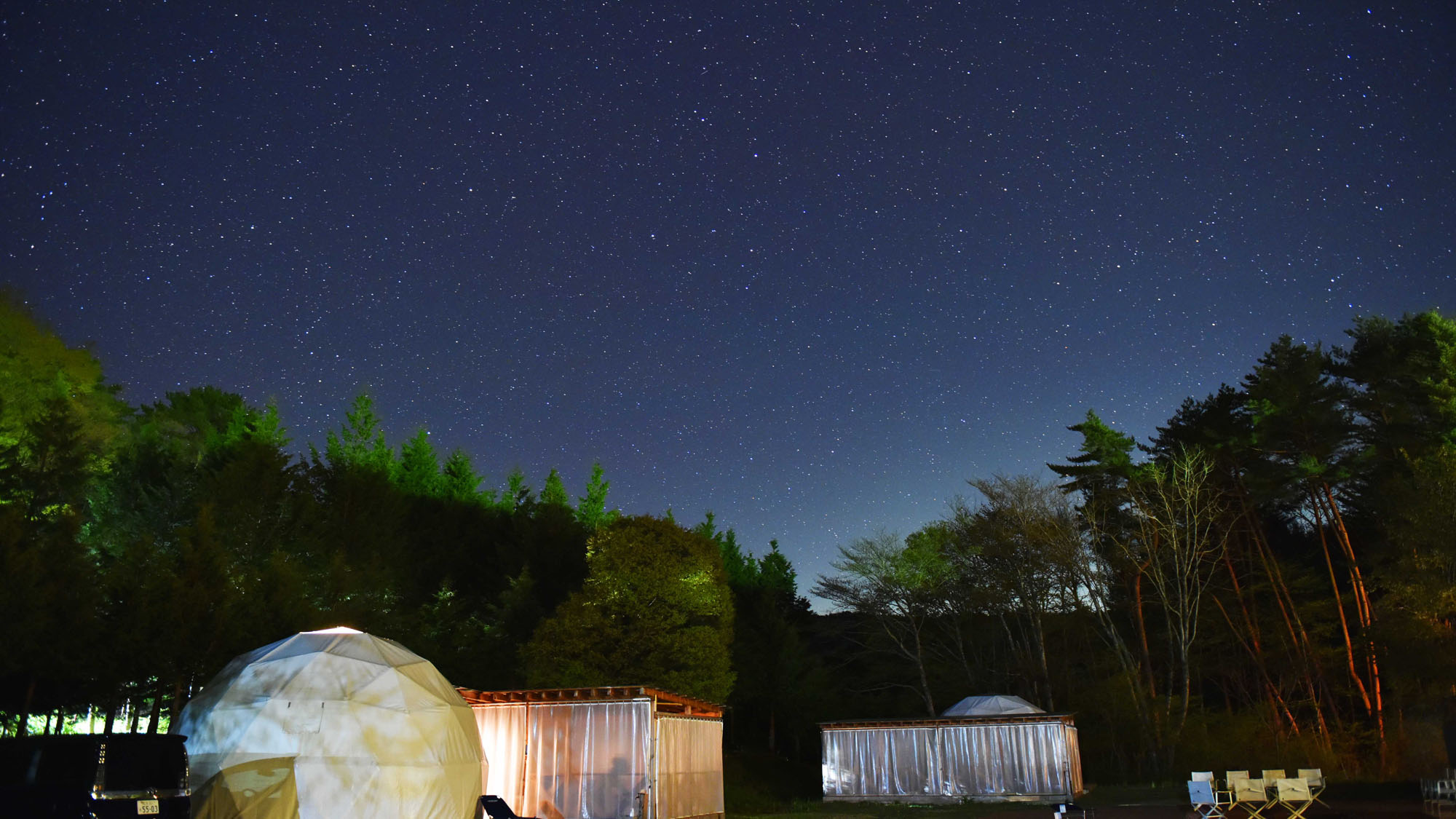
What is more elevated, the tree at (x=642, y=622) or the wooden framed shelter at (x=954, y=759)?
the tree at (x=642, y=622)

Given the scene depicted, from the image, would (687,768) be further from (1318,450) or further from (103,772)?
(1318,450)

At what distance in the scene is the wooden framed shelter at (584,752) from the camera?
14.5 m

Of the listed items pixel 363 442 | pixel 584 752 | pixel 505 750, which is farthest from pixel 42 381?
pixel 584 752

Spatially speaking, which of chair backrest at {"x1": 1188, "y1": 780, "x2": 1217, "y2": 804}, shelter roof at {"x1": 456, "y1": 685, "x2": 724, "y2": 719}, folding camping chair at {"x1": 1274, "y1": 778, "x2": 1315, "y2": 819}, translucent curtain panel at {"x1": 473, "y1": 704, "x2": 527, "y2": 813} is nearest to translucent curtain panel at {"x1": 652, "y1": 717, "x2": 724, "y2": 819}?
shelter roof at {"x1": 456, "y1": 685, "x2": 724, "y2": 719}

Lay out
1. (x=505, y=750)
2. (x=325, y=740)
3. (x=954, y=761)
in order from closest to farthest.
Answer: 1. (x=325, y=740)
2. (x=505, y=750)
3. (x=954, y=761)

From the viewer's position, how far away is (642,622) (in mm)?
24609

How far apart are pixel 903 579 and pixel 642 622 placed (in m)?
11.4

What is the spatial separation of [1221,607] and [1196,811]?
14.6 metres

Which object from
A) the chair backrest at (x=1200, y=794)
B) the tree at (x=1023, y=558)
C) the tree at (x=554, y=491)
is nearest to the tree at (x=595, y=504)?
the tree at (x=554, y=491)

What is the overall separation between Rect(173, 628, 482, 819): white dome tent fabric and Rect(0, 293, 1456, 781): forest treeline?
4.93 meters

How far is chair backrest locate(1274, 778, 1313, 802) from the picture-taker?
13.8m

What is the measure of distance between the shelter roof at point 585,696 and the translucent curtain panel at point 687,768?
1.11 ft

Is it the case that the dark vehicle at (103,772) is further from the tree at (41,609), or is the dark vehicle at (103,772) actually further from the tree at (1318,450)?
the tree at (1318,450)

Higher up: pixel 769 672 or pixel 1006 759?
pixel 769 672
